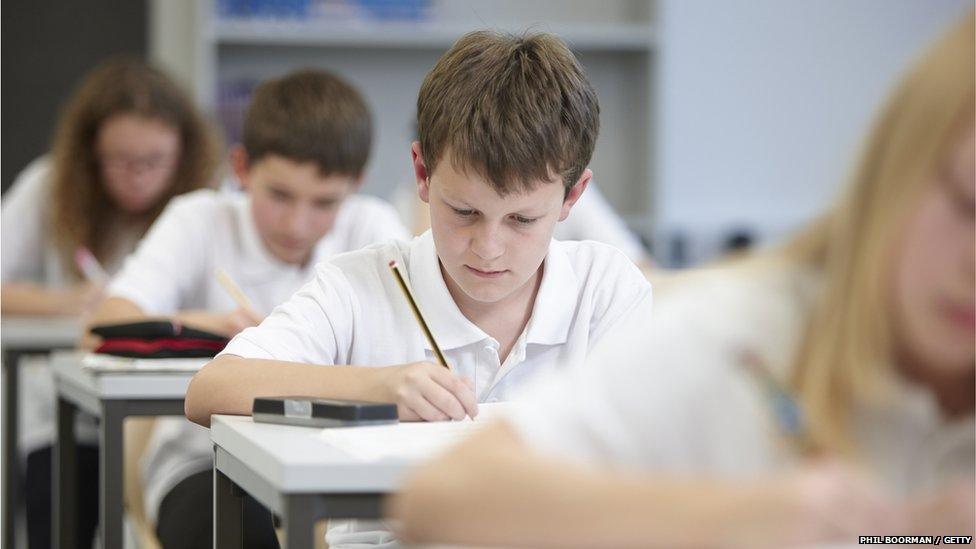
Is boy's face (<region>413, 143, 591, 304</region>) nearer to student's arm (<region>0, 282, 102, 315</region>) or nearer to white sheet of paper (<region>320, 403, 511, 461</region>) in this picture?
white sheet of paper (<region>320, 403, 511, 461</region>)

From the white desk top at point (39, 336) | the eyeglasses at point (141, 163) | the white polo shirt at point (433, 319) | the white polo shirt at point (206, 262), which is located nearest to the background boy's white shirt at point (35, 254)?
the eyeglasses at point (141, 163)

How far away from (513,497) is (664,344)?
14 cm

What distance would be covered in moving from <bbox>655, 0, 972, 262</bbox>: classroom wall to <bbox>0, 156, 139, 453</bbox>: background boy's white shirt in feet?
6.93

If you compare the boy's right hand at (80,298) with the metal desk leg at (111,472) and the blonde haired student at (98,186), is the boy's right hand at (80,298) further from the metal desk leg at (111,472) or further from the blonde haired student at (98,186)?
A: the metal desk leg at (111,472)

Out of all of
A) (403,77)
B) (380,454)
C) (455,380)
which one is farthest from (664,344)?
(403,77)

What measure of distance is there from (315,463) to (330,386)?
330 mm

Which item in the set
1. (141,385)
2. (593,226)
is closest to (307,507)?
(141,385)

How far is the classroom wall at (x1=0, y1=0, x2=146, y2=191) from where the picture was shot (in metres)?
4.45

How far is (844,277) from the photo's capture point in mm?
809

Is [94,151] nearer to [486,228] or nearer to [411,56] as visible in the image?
[411,56]

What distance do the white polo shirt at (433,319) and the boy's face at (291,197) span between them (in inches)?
29.8

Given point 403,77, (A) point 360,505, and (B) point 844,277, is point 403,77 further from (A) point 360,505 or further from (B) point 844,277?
(B) point 844,277

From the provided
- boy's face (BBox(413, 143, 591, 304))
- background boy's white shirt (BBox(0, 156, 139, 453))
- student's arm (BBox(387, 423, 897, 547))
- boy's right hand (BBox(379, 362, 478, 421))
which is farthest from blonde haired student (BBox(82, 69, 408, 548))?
student's arm (BBox(387, 423, 897, 547))

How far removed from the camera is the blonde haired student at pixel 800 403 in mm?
766
